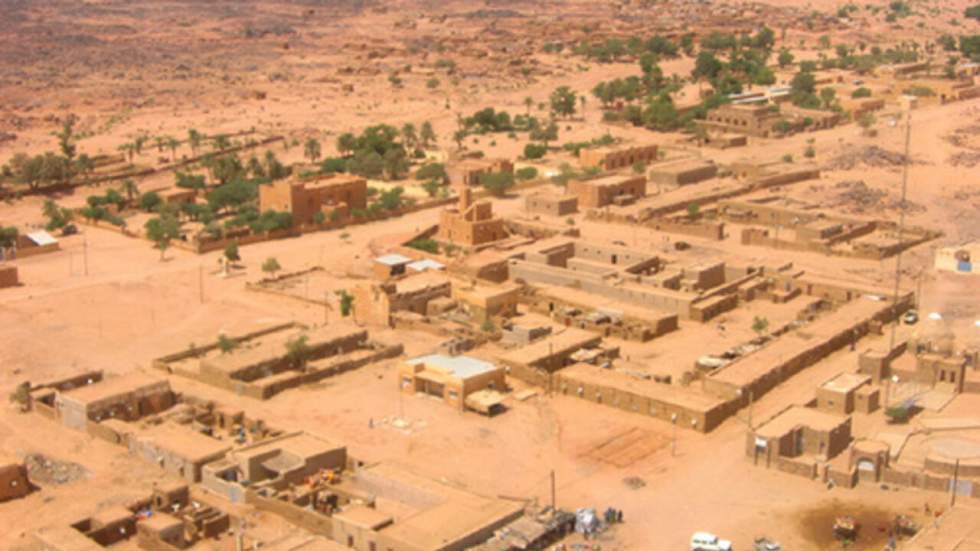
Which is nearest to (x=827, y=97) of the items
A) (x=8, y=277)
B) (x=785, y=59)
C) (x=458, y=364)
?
(x=785, y=59)

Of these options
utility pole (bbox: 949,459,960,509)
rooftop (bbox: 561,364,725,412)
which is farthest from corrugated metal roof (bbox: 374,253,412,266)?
utility pole (bbox: 949,459,960,509)

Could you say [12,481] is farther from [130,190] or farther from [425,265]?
[130,190]

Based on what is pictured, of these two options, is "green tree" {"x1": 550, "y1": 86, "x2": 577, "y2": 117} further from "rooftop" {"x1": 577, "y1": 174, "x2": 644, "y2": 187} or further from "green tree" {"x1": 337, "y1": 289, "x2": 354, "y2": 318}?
"green tree" {"x1": 337, "y1": 289, "x2": 354, "y2": 318}

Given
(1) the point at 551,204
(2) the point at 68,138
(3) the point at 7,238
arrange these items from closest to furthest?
(3) the point at 7,238 → (1) the point at 551,204 → (2) the point at 68,138

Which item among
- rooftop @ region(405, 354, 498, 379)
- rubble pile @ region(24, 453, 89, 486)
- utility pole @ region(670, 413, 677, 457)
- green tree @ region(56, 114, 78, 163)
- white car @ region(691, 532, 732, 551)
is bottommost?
rubble pile @ region(24, 453, 89, 486)

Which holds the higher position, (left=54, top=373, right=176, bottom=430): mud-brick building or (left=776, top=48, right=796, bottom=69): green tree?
(left=776, top=48, right=796, bottom=69): green tree

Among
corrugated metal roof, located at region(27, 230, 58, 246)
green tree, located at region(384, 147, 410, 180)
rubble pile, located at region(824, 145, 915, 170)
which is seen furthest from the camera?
rubble pile, located at region(824, 145, 915, 170)

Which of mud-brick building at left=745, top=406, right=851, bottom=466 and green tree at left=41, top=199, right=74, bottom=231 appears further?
green tree at left=41, top=199, right=74, bottom=231

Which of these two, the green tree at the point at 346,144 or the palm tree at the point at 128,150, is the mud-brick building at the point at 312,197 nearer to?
the green tree at the point at 346,144
